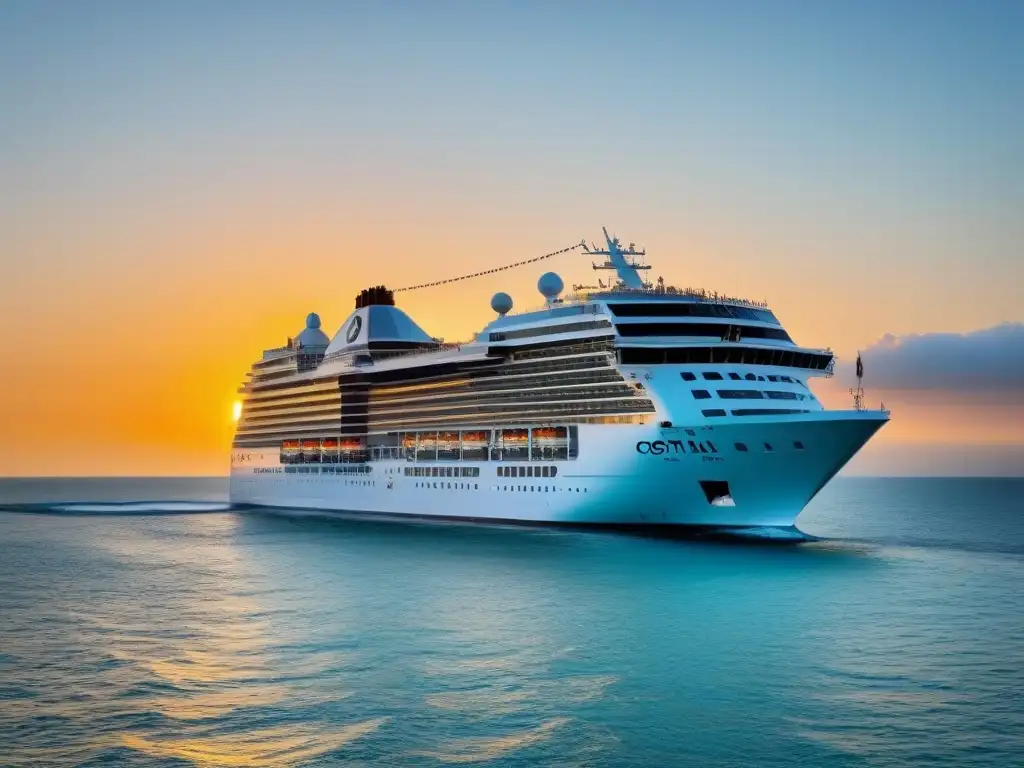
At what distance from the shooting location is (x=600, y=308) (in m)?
58.3

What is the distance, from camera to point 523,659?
27.0m

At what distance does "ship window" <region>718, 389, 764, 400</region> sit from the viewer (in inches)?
2062

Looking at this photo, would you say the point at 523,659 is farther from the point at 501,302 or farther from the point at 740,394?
the point at 501,302

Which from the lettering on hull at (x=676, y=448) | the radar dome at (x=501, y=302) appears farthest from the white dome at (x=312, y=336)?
the lettering on hull at (x=676, y=448)

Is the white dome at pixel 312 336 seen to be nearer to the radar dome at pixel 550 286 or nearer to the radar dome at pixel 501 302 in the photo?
the radar dome at pixel 501 302

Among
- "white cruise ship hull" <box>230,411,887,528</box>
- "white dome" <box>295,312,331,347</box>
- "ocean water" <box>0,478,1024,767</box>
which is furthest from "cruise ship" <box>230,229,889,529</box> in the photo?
"white dome" <box>295,312,331,347</box>

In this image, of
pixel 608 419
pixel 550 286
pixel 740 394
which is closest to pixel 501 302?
pixel 550 286

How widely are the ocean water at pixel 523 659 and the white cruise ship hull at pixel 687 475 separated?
2388 mm

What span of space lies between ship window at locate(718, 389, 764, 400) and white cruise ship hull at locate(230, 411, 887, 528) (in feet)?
10.8

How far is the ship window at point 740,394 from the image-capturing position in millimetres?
52375

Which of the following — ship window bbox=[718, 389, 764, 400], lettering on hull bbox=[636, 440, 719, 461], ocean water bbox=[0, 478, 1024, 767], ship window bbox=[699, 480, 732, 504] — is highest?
ship window bbox=[718, 389, 764, 400]

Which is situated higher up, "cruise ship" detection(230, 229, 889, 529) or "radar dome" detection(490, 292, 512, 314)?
"radar dome" detection(490, 292, 512, 314)

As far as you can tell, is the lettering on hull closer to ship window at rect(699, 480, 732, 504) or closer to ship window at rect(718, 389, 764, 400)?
ship window at rect(699, 480, 732, 504)

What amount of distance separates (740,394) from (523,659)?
2925 cm
